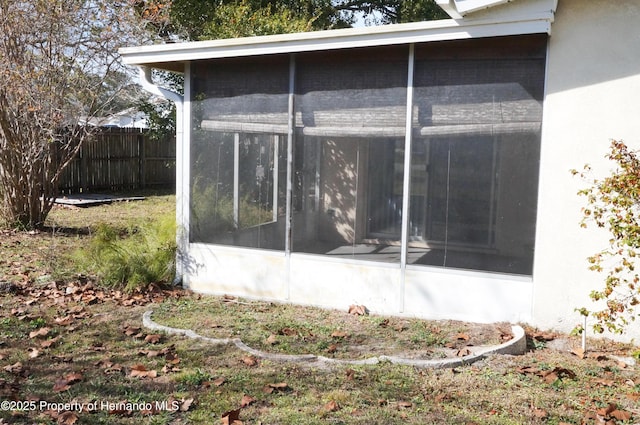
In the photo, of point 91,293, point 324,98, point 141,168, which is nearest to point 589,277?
point 324,98

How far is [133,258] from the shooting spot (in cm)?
774

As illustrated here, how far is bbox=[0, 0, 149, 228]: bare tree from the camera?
399 inches

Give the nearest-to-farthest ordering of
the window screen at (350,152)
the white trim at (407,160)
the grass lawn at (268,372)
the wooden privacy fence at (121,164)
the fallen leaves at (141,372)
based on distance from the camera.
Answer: the grass lawn at (268,372)
the fallen leaves at (141,372)
the white trim at (407,160)
the window screen at (350,152)
the wooden privacy fence at (121,164)

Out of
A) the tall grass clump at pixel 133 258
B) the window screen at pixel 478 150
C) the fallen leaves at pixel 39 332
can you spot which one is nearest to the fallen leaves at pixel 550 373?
the window screen at pixel 478 150

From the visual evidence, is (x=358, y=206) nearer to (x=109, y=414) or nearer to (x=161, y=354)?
(x=161, y=354)

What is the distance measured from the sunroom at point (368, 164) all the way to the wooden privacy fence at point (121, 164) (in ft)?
39.5

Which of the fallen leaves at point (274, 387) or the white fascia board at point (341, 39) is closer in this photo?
the fallen leaves at point (274, 387)

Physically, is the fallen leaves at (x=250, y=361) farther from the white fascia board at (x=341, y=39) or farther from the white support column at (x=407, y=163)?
the white fascia board at (x=341, y=39)

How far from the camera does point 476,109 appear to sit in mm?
6234

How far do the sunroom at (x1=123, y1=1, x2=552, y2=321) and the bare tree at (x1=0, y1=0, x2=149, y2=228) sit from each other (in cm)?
356

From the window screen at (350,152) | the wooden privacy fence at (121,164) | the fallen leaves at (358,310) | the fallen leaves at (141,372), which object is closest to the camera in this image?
the fallen leaves at (141,372)

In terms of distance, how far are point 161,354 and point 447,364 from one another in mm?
2484

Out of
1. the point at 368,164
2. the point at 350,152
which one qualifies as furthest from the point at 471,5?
the point at 350,152

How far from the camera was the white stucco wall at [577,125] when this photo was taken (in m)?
5.71
